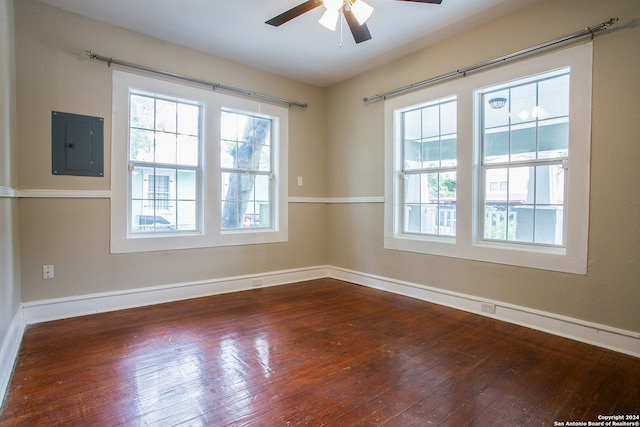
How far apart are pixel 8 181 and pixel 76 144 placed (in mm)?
743

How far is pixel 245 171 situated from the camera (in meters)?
4.19

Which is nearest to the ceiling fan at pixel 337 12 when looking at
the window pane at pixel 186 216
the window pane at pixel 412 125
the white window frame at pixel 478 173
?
the white window frame at pixel 478 173

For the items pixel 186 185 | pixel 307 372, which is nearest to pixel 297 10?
pixel 186 185

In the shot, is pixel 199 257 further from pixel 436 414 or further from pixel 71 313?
pixel 436 414

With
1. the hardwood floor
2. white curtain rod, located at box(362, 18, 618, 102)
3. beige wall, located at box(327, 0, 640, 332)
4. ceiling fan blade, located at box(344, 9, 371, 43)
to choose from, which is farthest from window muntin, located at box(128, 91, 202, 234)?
beige wall, located at box(327, 0, 640, 332)

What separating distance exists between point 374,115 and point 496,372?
10.2 feet

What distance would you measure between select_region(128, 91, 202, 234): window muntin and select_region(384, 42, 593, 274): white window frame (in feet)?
7.51

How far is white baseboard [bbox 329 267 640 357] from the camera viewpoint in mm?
2395

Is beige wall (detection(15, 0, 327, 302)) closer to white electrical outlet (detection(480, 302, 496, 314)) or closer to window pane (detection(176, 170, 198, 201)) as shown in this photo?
window pane (detection(176, 170, 198, 201))

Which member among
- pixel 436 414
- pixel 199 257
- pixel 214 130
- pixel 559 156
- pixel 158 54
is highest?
pixel 158 54

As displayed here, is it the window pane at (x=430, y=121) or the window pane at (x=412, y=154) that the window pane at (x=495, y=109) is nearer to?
the window pane at (x=430, y=121)

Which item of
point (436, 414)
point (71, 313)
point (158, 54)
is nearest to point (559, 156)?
point (436, 414)

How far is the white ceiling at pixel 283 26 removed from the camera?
2.86 metres

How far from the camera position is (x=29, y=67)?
2.81 metres
